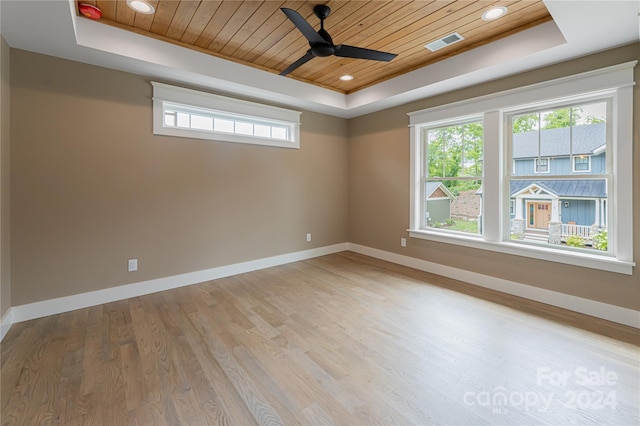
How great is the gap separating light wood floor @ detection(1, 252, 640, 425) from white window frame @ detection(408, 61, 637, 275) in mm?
607

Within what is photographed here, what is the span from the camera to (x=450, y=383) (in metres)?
1.79

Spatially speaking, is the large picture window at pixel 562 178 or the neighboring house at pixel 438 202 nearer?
the large picture window at pixel 562 178

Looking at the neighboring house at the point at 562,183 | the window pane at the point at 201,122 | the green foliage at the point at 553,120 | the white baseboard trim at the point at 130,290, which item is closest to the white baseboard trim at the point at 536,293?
the neighboring house at the point at 562,183

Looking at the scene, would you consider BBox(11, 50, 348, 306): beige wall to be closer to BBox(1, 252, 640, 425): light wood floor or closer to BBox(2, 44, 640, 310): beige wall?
BBox(2, 44, 640, 310): beige wall

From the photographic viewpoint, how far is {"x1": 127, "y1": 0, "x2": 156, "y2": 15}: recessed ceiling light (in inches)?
92.7

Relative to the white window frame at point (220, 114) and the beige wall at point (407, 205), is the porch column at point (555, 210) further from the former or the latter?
the white window frame at point (220, 114)

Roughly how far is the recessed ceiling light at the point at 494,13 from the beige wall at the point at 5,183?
4298mm

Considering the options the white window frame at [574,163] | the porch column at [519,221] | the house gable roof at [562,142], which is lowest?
the porch column at [519,221]

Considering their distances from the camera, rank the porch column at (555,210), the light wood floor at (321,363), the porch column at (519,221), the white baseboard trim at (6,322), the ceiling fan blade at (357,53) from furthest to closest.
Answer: the porch column at (519,221)
the porch column at (555,210)
the ceiling fan blade at (357,53)
the white baseboard trim at (6,322)
the light wood floor at (321,363)

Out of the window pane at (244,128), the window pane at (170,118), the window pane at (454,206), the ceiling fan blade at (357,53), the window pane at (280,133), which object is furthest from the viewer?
the window pane at (280,133)

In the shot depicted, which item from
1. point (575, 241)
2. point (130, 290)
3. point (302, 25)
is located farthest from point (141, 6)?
point (575, 241)

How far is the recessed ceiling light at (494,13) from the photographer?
2.43 meters

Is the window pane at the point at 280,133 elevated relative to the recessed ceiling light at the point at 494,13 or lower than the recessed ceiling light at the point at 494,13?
lower

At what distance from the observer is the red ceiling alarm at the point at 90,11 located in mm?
2390
